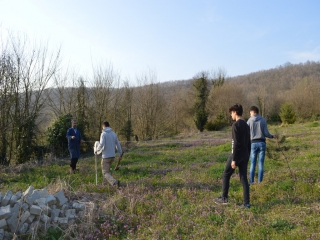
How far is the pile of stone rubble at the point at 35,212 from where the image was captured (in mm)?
4836

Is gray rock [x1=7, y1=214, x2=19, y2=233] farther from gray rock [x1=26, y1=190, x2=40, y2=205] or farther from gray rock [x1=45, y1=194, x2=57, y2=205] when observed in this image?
gray rock [x1=45, y1=194, x2=57, y2=205]

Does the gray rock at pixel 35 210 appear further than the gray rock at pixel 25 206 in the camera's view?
No

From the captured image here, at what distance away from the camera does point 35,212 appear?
503 cm

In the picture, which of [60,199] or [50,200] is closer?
[50,200]

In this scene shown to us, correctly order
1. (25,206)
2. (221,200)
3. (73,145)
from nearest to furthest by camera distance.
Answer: (25,206) → (221,200) → (73,145)

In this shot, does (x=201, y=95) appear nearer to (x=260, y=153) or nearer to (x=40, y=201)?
(x=260, y=153)

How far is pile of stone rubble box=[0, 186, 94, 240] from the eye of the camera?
484cm

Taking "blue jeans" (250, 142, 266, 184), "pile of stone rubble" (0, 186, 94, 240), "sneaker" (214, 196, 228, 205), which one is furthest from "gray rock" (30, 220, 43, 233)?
"blue jeans" (250, 142, 266, 184)

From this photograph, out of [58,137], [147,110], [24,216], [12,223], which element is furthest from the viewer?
[147,110]

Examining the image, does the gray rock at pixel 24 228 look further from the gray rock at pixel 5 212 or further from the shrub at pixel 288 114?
the shrub at pixel 288 114

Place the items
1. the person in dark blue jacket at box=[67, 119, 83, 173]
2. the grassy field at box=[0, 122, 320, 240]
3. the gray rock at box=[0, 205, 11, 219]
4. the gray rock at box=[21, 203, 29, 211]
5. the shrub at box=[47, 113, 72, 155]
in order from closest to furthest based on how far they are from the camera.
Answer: the grassy field at box=[0, 122, 320, 240]
the gray rock at box=[0, 205, 11, 219]
the gray rock at box=[21, 203, 29, 211]
the person in dark blue jacket at box=[67, 119, 83, 173]
the shrub at box=[47, 113, 72, 155]

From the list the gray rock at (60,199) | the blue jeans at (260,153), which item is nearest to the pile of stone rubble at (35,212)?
the gray rock at (60,199)

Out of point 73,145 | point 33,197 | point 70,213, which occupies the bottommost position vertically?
point 70,213

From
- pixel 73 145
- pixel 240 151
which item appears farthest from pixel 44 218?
pixel 73 145
